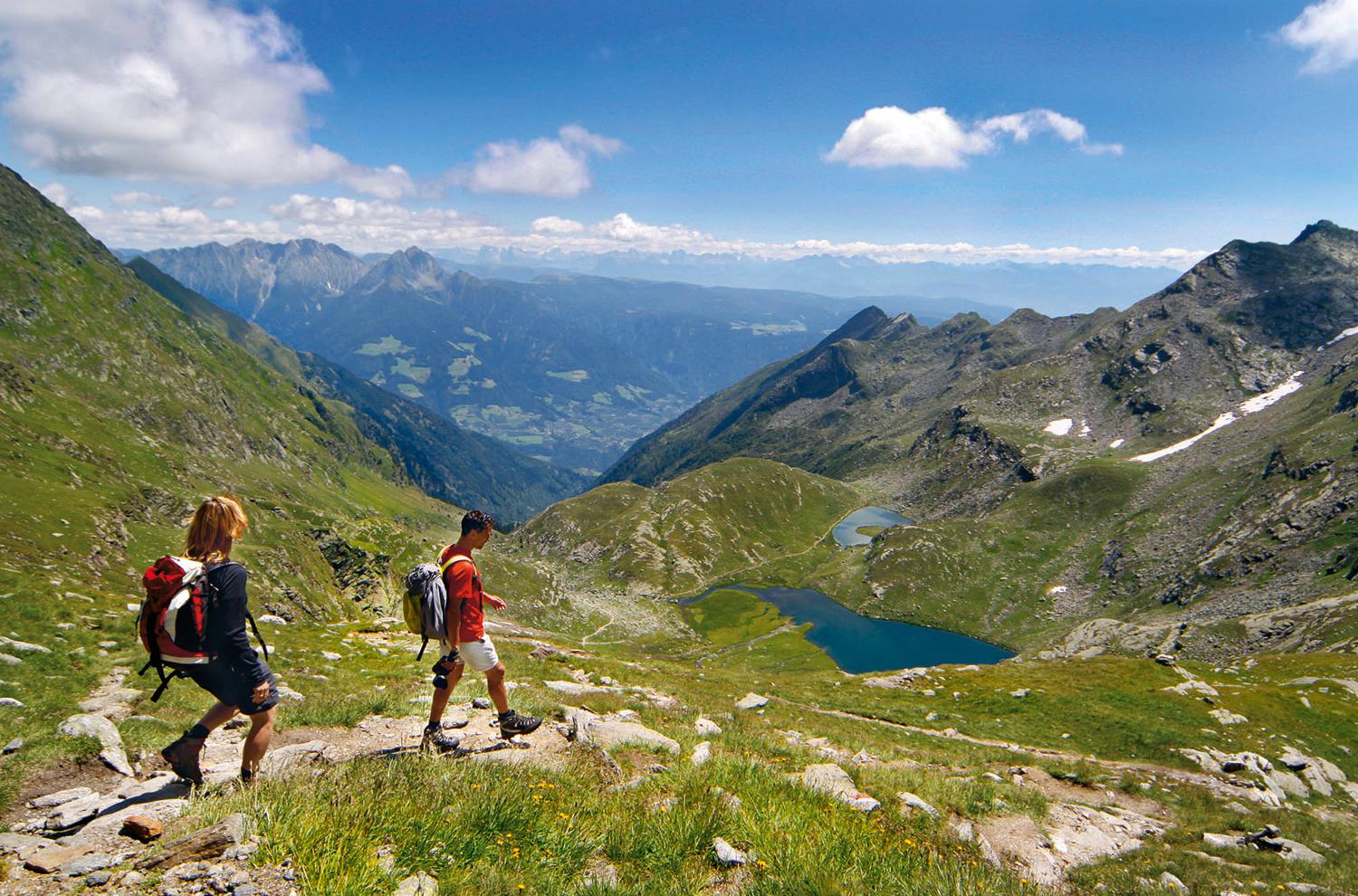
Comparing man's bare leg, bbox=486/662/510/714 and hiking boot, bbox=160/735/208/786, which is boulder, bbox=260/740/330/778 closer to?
hiking boot, bbox=160/735/208/786

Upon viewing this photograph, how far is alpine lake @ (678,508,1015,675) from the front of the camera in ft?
430

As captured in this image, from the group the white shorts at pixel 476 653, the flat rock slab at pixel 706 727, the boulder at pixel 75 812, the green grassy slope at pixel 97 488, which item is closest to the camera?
the boulder at pixel 75 812

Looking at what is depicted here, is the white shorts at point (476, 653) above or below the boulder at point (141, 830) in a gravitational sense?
below

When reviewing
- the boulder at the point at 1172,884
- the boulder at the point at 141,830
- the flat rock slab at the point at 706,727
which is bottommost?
the flat rock slab at the point at 706,727

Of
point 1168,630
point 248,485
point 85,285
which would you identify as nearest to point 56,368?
point 248,485

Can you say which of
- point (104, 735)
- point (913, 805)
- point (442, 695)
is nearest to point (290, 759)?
point (442, 695)

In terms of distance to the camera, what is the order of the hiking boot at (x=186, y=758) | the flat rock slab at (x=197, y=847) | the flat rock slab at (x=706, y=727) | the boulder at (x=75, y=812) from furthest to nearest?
1. the flat rock slab at (x=706, y=727)
2. the hiking boot at (x=186, y=758)
3. the boulder at (x=75, y=812)
4. the flat rock slab at (x=197, y=847)

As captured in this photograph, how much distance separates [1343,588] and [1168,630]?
2327 cm

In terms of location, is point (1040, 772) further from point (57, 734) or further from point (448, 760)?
point (57, 734)

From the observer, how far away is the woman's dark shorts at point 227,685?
365 inches

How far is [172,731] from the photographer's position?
44.1 feet

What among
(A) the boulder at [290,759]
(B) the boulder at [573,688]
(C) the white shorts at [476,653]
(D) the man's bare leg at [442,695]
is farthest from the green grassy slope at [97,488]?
(B) the boulder at [573,688]

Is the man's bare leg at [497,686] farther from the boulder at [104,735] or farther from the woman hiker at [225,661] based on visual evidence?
the boulder at [104,735]

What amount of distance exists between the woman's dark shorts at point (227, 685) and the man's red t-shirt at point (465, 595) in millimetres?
3028
